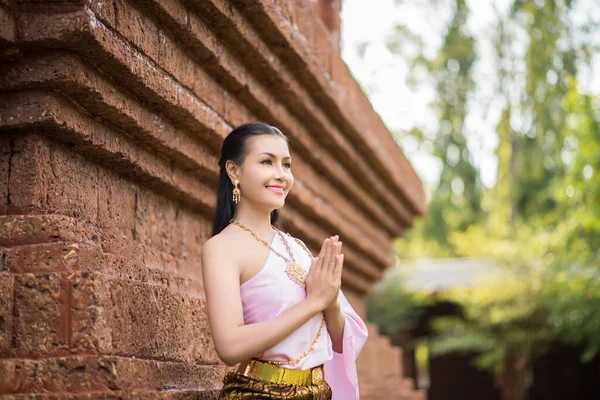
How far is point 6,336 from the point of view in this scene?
179 centimetres

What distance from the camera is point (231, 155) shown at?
7.16 feet

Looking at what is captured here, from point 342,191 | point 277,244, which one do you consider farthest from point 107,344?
point 342,191

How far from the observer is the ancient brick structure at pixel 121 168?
1.78 metres

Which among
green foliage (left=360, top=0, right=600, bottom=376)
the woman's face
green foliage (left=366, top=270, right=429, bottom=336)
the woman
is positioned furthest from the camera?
green foliage (left=366, top=270, right=429, bottom=336)

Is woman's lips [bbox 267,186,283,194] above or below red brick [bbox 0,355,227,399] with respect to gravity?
above

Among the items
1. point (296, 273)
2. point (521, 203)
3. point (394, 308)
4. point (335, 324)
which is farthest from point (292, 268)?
point (521, 203)

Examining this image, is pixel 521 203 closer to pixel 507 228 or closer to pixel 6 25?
pixel 507 228

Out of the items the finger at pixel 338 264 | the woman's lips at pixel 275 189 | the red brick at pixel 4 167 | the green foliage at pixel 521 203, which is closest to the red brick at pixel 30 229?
the red brick at pixel 4 167

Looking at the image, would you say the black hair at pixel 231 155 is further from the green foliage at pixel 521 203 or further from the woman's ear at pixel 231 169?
the green foliage at pixel 521 203

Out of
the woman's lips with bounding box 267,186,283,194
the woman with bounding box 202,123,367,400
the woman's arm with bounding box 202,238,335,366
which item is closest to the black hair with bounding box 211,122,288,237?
the woman with bounding box 202,123,367,400

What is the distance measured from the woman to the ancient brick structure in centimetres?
22

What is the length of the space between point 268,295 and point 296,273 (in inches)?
4.4

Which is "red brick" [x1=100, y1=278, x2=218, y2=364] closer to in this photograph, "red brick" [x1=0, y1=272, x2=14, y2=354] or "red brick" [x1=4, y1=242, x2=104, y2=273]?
"red brick" [x1=4, y1=242, x2=104, y2=273]

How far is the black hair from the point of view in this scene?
2.16 m
